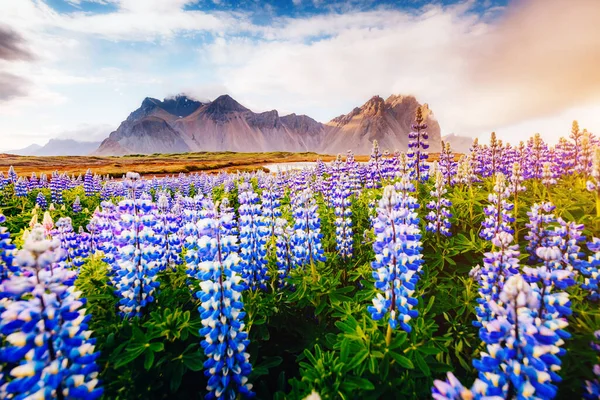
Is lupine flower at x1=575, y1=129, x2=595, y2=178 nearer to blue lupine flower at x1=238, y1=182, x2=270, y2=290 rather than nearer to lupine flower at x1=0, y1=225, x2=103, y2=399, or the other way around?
blue lupine flower at x1=238, y1=182, x2=270, y2=290

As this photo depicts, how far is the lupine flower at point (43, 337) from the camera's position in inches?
65.6

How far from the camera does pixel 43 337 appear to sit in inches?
67.2

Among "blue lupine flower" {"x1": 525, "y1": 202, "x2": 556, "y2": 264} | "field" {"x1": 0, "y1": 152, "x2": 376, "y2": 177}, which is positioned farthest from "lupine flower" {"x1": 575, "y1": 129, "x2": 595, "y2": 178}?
"field" {"x1": 0, "y1": 152, "x2": 376, "y2": 177}

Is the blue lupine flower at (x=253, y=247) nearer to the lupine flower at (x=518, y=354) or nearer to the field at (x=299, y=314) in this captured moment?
the field at (x=299, y=314)

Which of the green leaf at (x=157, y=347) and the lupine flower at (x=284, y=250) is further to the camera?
the lupine flower at (x=284, y=250)

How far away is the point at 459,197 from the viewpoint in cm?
616

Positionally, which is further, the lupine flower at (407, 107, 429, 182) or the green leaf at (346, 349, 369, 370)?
the lupine flower at (407, 107, 429, 182)

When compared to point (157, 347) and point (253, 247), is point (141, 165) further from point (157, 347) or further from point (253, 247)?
point (157, 347)

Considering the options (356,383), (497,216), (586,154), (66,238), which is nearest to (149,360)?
(356,383)

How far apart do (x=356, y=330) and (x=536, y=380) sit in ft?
4.63

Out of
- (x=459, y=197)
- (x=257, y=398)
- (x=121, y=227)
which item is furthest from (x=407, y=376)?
(x=459, y=197)

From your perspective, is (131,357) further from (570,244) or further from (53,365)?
(570,244)

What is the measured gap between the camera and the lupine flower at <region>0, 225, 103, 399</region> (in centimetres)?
167

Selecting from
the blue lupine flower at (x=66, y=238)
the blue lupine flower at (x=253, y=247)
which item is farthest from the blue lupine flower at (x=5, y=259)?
the blue lupine flower at (x=66, y=238)
